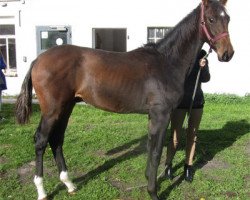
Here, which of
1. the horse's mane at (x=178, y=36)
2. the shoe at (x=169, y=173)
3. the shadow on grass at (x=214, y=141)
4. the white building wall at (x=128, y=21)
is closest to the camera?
the horse's mane at (x=178, y=36)

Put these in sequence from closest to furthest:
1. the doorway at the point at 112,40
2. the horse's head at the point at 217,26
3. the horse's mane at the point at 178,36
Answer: the horse's head at the point at 217,26, the horse's mane at the point at 178,36, the doorway at the point at 112,40

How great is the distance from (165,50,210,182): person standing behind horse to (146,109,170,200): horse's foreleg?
2.16 ft

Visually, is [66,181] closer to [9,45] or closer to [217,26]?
[217,26]

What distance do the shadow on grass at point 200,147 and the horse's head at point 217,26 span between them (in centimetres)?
192

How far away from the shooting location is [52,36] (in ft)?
40.2

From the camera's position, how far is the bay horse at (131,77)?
166 inches

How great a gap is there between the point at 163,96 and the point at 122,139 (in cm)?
268

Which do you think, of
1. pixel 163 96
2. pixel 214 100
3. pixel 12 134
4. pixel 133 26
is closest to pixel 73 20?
pixel 133 26

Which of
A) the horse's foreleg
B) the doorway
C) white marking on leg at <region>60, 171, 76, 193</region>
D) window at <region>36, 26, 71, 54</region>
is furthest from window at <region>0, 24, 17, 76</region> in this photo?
the horse's foreleg

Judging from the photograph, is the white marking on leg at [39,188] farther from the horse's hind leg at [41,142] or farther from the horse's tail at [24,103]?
the horse's tail at [24,103]

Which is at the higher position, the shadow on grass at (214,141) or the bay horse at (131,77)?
the bay horse at (131,77)

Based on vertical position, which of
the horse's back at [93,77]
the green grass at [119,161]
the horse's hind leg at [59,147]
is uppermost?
the horse's back at [93,77]

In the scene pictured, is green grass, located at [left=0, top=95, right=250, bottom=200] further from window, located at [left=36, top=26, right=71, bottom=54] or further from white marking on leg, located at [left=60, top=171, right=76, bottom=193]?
window, located at [left=36, top=26, right=71, bottom=54]

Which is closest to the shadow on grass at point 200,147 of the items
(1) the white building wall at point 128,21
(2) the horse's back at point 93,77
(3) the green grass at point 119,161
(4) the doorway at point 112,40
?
(3) the green grass at point 119,161
